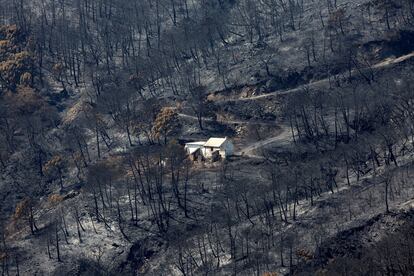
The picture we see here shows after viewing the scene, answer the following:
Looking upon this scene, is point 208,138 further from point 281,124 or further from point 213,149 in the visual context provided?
point 281,124

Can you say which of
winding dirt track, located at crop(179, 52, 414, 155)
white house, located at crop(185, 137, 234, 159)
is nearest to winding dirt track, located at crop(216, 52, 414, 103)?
winding dirt track, located at crop(179, 52, 414, 155)

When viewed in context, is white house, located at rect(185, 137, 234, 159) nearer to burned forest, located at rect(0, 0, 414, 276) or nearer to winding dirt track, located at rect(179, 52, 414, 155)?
burned forest, located at rect(0, 0, 414, 276)

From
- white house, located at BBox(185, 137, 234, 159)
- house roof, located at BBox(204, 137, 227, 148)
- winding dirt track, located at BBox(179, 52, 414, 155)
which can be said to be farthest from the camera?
winding dirt track, located at BBox(179, 52, 414, 155)

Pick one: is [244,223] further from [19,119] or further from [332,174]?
[19,119]

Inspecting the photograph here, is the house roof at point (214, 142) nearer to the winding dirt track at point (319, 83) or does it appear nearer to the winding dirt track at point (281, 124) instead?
the winding dirt track at point (281, 124)

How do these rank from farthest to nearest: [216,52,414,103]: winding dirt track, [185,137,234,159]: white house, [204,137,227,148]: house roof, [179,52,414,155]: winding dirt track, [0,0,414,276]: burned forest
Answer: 1. [216,52,414,103]: winding dirt track
2. [179,52,414,155]: winding dirt track
3. [204,137,227,148]: house roof
4. [185,137,234,159]: white house
5. [0,0,414,276]: burned forest

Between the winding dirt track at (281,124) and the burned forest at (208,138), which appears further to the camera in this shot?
the winding dirt track at (281,124)

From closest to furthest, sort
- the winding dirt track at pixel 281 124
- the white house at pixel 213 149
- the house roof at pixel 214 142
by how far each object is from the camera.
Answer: the white house at pixel 213 149 < the house roof at pixel 214 142 < the winding dirt track at pixel 281 124

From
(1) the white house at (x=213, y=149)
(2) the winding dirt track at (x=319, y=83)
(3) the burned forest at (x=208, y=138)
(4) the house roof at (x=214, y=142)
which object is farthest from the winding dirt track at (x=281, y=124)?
(4) the house roof at (x=214, y=142)

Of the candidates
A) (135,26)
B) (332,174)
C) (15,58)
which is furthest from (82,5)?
(332,174)
